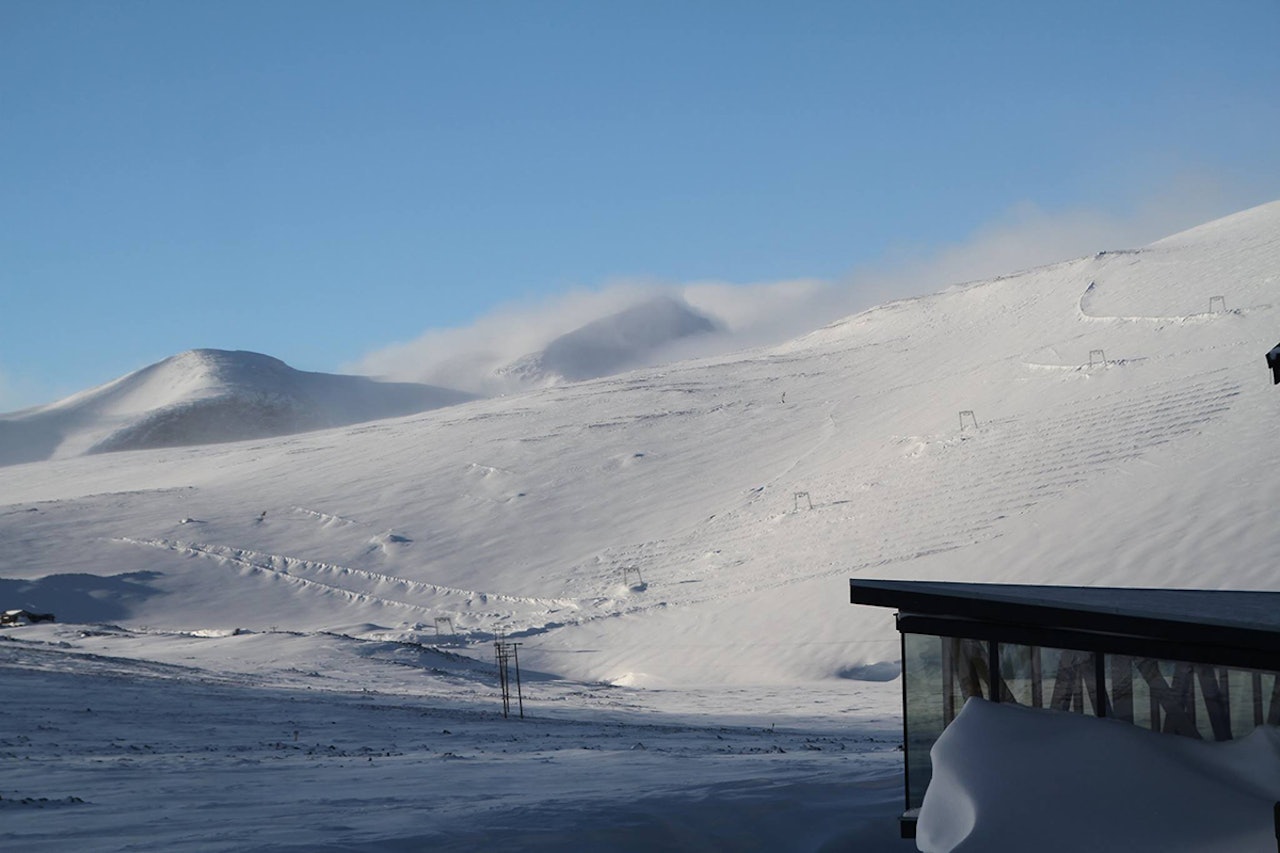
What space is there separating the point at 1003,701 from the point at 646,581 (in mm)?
23896

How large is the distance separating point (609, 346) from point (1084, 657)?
156869 millimetres

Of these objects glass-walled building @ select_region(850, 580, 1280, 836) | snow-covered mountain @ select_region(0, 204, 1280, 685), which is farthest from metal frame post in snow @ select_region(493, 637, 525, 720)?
glass-walled building @ select_region(850, 580, 1280, 836)

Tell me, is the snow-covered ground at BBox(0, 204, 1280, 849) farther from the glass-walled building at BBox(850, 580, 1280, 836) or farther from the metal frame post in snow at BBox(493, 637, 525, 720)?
the glass-walled building at BBox(850, 580, 1280, 836)

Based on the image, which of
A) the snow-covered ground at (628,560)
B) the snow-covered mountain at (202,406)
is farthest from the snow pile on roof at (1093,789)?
the snow-covered mountain at (202,406)

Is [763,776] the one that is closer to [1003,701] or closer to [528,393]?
[1003,701]

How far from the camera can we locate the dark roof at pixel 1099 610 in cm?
629

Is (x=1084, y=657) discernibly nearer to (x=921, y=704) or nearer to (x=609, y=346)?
(x=921, y=704)

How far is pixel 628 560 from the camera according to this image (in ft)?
107

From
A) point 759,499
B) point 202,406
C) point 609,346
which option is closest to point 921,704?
point 759,499

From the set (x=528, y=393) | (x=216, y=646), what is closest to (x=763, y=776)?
(x=216, y=646)

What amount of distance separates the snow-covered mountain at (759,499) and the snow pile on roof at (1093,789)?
51.1 feet

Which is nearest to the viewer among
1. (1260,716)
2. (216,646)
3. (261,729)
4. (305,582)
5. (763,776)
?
(1260,716)

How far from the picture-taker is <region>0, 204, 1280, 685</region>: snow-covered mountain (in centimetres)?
2492

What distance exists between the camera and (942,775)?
6539mm
